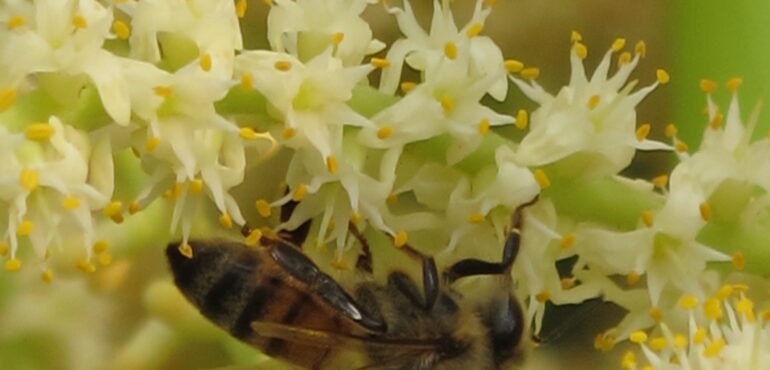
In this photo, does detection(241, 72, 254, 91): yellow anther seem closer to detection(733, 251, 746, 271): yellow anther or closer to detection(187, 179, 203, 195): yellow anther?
detection(187, 179, 203, 195): yellow anther

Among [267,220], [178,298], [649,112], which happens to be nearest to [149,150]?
[267,220]

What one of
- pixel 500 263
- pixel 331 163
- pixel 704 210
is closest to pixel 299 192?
pixel 331 163

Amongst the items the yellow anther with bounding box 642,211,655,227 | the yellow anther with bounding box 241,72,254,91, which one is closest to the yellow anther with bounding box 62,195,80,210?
the yellow anther with bounding box 241,72,254,91

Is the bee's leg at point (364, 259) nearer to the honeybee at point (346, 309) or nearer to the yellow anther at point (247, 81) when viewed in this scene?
the honeybee at point (346, 309)

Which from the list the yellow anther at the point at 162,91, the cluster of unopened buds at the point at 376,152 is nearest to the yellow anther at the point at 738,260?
the cluster of unopened buds at the point at 376,152

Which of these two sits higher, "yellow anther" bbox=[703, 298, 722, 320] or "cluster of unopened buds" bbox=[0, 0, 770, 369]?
"cluster of unopened buds" bbox=[0, 0, 770, 369]

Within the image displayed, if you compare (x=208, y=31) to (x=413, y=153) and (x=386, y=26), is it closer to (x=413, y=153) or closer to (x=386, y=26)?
(x=413, y=153)
